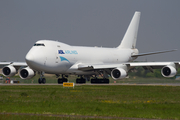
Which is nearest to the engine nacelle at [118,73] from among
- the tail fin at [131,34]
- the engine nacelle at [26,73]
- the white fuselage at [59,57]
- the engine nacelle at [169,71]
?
the white fuselage at [59,57]

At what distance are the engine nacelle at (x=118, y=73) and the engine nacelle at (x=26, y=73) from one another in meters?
11.4

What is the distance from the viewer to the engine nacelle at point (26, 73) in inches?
1895

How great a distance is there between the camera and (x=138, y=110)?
17875 mm

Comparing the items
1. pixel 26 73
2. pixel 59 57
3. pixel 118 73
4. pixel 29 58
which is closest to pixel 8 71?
pixel 26 73

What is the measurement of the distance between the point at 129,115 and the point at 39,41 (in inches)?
1234

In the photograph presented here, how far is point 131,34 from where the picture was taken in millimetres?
64062

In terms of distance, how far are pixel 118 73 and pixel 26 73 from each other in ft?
43.3

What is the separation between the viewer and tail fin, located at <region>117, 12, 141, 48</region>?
6319 centimetres

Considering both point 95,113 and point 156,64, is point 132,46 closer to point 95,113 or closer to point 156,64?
point 156,64

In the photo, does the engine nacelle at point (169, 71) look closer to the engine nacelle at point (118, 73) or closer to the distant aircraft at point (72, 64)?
the distant aircraft at point (72, 64)

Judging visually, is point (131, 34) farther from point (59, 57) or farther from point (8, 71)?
point (8, 71)

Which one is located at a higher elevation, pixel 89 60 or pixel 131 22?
pixel 131 22

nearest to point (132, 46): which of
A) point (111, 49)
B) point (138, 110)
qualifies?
point (111, 49)

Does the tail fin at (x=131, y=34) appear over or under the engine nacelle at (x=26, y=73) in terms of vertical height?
over
